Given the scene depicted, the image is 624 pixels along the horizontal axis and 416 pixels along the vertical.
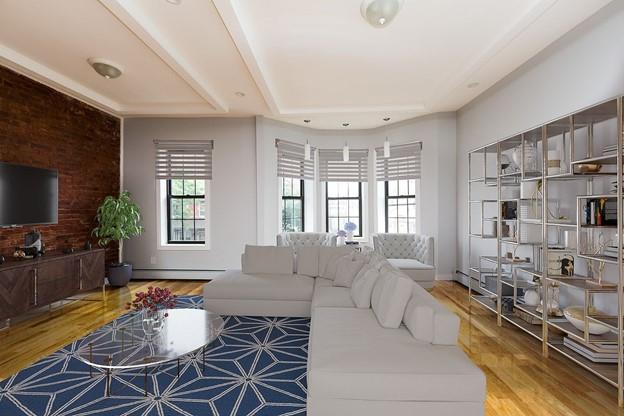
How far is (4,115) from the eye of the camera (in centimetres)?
375

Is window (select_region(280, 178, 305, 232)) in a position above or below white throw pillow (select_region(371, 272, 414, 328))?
above

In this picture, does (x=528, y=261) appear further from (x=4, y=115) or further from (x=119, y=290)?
(x=4, y=115)

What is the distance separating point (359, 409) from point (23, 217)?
418 centimetres

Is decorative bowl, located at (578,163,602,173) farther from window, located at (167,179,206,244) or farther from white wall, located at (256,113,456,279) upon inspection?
window, located at (167,179,206,244)

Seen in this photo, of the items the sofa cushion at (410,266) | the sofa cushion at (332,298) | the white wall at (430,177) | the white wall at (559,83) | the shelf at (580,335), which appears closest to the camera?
the shelf at (580,335)

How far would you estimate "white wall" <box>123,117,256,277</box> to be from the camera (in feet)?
19.4

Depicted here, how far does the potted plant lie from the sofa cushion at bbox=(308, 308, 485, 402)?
14.2 feet

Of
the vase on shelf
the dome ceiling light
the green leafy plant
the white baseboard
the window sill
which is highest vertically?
the dome ceiling light

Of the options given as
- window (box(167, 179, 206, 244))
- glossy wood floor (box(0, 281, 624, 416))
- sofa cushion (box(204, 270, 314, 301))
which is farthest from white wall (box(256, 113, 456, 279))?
sofa cushion (box(204, 270, 314, 301))

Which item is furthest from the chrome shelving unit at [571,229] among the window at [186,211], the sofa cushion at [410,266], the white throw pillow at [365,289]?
the window at [186,211]

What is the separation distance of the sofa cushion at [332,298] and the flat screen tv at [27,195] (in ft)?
11.2

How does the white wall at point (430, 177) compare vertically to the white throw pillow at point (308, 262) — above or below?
above

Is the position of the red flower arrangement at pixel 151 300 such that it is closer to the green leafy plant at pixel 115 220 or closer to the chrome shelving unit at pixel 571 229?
the green leafy plant at pixel 115 220

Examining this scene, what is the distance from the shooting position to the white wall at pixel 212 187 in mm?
5914
